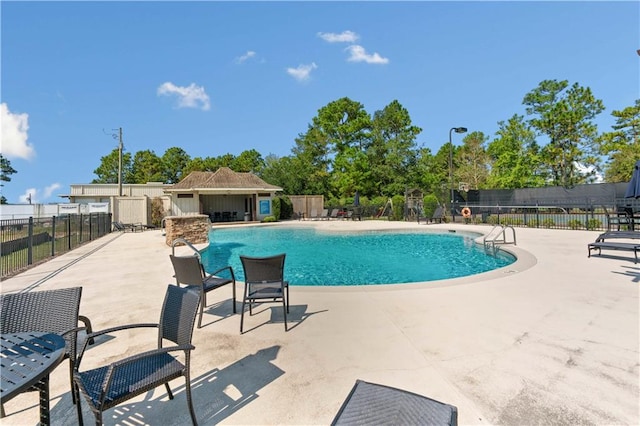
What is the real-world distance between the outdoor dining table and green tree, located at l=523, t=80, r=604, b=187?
108 ft

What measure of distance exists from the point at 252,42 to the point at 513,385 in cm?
1666

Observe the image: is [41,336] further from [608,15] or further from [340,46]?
[340,46]

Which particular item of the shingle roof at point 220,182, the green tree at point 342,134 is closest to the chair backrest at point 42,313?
the shingle roof at point 220,182

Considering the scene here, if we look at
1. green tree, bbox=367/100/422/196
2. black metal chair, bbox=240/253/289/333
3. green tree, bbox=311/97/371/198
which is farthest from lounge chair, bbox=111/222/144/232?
green tree, bbox=367/100/422/196

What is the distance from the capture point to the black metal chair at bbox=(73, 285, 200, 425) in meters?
1.54

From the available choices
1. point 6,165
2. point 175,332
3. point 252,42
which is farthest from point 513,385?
point 6,165

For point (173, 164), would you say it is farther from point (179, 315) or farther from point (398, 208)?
point (179, 315)

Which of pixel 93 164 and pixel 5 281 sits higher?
pixel 93 164

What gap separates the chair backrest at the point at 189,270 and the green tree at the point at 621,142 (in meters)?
32.7

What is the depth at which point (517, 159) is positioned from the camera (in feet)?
91.6

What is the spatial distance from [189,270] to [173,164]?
151 ft

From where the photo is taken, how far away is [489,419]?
1.81 m

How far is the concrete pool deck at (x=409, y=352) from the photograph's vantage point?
195 cm

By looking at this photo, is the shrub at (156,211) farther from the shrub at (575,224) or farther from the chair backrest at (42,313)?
the shrub at (575,224)
